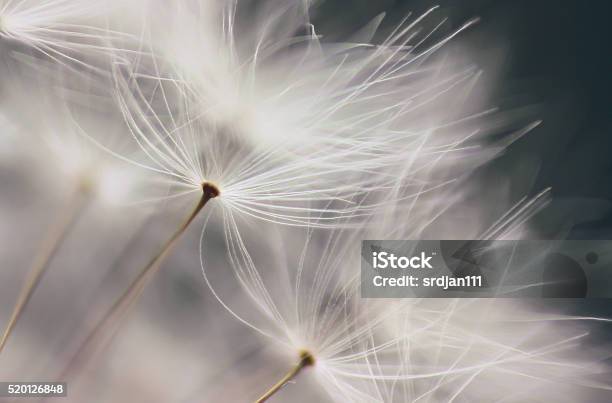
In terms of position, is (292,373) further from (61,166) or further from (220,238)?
(61,166)

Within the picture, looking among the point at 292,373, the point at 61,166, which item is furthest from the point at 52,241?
the point at 292,373

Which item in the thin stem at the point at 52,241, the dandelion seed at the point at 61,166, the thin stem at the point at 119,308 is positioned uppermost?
the dandelion seed at the point at 61,166

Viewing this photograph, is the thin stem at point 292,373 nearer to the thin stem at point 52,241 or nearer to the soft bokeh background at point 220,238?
the soft bokeh background at point 220,238

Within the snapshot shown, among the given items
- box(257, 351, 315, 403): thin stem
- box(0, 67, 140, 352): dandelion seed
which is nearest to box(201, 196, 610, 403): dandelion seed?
box(257, 351, 315, 403): thin stem

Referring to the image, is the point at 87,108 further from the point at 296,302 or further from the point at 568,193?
the point at 568,193

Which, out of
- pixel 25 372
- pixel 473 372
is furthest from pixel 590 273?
pixel 25 372

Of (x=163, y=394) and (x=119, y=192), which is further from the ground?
(x=119, y=192)

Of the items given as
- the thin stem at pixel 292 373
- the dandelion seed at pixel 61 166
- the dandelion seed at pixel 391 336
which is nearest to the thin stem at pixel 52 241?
the dandelion seed at pixel 61 166
